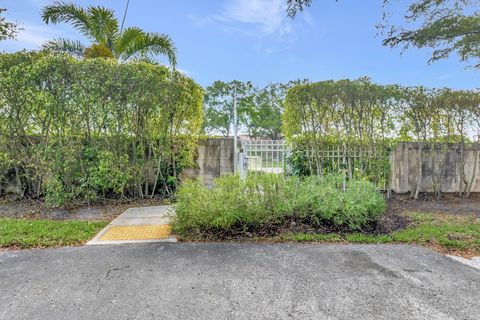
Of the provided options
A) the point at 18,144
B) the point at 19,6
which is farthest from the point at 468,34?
the point at 19,6

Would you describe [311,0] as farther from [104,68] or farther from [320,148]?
[104,68]

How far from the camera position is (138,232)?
4.55m

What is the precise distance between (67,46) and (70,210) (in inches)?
316

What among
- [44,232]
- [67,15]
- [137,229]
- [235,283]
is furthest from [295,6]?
[67,15]

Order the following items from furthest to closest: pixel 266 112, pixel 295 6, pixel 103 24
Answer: pixel 266 112, pixel 103 24, pixel 295 6

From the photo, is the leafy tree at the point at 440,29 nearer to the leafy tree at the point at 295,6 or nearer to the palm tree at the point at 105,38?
the leafy tree at the point at 295,6

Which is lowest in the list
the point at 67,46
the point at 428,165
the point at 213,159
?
the point at 428,165

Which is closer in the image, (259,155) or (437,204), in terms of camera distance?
(437,204)

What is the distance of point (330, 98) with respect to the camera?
22.9 ft

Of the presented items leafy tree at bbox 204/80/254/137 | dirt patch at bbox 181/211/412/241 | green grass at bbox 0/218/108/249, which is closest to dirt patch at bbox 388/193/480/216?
dirt patch at bbox 181/211/412/241

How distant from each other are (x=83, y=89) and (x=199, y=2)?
3862 mm

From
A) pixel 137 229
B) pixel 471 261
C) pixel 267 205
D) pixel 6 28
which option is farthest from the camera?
pixel 6 28

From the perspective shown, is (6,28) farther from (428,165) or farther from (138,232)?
(428,165)

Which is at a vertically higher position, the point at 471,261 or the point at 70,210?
the point at 70,210
